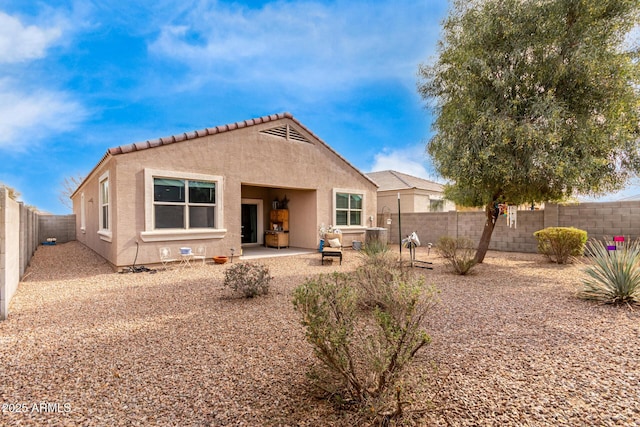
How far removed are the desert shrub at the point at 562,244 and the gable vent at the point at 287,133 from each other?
31.4 feet

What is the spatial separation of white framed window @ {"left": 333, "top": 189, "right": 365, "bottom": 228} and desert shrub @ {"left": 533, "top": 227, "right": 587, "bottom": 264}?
738 centimetres

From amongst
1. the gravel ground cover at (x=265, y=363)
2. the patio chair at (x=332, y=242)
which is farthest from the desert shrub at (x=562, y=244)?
the patio chair at (x=332, y=242)

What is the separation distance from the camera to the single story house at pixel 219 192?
9.38 metres

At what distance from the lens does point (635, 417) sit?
2465mm

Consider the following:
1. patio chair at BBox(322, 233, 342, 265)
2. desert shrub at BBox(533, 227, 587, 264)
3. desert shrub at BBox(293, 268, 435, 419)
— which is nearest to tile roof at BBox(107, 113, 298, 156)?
patio chair at BBox(322, 233, 342, 265)

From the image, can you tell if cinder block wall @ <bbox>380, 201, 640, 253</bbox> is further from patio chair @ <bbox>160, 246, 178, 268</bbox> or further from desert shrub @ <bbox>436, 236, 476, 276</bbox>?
patio chair @ <bbox>160, 246, 178, 268</bbox>

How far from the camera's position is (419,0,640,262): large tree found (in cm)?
784

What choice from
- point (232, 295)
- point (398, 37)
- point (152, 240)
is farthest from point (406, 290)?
point (398, 37)

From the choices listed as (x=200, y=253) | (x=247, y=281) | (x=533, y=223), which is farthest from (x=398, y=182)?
(x=247, y=281)

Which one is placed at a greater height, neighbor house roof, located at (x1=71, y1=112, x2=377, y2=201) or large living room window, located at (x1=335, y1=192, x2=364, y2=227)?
neighbor house roof, located at (x1=71, y1=112, x2=377, y2=201)

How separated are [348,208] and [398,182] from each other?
9.48 metres

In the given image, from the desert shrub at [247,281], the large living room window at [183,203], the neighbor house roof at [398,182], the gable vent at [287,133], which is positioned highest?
the gable vent at [287,133]

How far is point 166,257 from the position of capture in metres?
9.82

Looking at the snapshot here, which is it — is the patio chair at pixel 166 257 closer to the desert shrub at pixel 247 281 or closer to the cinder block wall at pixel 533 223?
the desert shrub at pixel 247 281
